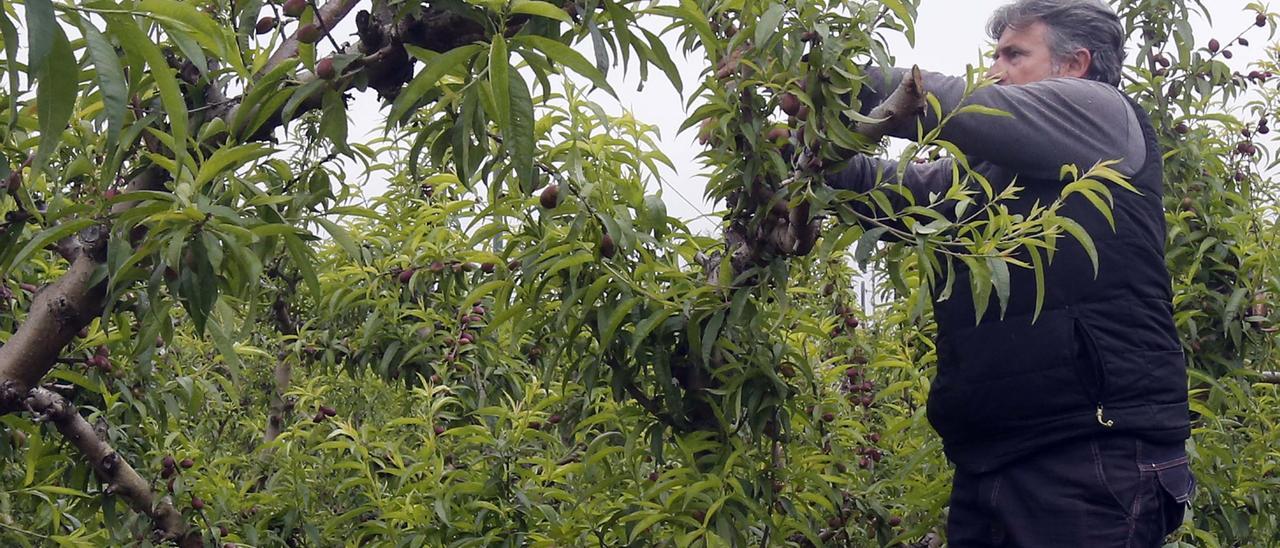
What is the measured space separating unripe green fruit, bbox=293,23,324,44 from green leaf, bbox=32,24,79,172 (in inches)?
Answer: 28.6

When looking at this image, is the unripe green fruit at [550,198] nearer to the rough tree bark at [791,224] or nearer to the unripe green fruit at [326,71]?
the rough tree bark at [791,224]

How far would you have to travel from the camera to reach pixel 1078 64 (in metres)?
2.69

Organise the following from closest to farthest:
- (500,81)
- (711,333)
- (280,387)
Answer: (500,81) < (711,333) < (280,387)

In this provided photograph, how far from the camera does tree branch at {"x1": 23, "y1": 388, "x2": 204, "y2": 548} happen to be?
2.08 metres

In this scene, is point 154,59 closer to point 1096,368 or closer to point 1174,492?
point 1096,368

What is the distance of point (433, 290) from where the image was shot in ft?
11.1

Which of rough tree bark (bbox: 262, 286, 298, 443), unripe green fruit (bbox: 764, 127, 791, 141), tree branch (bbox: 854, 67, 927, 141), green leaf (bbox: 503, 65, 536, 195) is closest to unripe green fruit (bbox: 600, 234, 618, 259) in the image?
unripe green fruit (bbox: 764, 127, 791, 141)

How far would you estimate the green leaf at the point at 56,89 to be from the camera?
0.98 m

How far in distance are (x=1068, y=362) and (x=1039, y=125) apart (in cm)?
44

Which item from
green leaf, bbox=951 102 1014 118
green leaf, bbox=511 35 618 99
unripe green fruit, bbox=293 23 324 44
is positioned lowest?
green leaf, bbox=511 35 618 99

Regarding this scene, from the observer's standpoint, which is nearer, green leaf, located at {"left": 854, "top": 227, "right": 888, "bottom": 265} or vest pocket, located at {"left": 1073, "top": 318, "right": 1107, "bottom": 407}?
green leaf, located at {"left": 854, "top": 227, "right": 888, "bottom": 265}

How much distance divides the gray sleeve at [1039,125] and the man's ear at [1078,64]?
0.95 ft

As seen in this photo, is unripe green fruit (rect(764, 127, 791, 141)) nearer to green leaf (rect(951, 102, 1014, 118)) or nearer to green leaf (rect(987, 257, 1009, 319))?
green leaf (rect(951, 102, 1014, 118))

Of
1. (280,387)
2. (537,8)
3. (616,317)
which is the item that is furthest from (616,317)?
(280,387)
